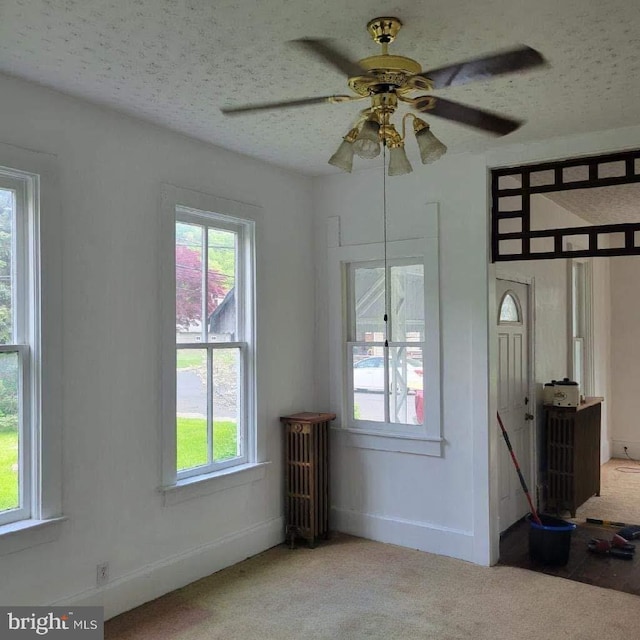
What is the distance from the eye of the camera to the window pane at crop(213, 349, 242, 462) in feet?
13.6

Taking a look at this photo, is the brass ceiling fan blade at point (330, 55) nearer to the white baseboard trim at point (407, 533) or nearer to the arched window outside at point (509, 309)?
the arched window outside at point (509, 309)

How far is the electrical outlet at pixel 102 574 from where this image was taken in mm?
3314

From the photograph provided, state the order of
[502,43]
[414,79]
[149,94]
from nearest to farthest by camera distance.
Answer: [414,79] < [502,43] < [149,94]

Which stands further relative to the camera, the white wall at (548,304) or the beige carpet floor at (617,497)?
the beige carpet floor at (617,497)

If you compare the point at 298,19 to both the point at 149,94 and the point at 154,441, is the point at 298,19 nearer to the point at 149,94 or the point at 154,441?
the point at 149,94

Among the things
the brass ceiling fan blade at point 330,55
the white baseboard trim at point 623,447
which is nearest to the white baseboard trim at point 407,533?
the brass ceiling fan blade at point 330,55

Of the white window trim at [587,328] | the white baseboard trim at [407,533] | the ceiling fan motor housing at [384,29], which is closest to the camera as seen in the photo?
the ceiling fan motor housing at [384,29]

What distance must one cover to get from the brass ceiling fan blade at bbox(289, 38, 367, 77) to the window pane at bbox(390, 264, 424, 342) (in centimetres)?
193

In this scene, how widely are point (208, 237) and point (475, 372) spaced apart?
6.43 feet

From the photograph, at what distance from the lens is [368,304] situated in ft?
15.6

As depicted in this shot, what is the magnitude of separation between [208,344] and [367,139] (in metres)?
2.19

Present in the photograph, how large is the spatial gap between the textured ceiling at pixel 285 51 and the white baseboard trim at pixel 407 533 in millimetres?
2641

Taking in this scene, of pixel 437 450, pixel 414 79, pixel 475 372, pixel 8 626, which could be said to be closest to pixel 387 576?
pixel 437 450

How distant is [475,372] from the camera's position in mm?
4176
